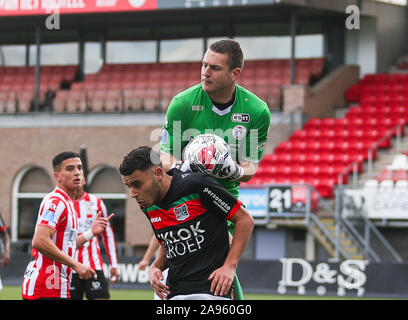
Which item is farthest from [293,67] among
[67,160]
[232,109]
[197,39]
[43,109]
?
[232,109]

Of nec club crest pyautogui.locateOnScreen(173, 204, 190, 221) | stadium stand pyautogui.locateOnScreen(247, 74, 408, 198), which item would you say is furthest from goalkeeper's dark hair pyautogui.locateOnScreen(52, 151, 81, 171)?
stadium stand pyautogui.locateOnScreen(247, 74, 408, 198)

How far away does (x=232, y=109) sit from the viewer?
670cm

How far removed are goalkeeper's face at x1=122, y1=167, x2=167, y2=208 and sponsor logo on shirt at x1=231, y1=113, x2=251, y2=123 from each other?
1096mm

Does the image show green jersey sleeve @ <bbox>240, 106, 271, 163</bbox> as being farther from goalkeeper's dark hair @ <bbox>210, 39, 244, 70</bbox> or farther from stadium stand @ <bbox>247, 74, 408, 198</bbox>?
stadium stand @ <bbox>247, 74, 408, 198</bbox>

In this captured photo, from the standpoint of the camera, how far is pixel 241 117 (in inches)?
264

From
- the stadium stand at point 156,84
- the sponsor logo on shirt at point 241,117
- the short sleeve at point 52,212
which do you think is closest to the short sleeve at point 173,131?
the sponsor logo on shirt at point 241,117

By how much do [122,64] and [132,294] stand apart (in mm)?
13642

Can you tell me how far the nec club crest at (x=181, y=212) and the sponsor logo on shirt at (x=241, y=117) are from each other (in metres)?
1.08

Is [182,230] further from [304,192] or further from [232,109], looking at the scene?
[304,192]

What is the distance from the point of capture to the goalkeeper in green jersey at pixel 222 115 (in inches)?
254

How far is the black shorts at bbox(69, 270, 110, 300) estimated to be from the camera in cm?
977

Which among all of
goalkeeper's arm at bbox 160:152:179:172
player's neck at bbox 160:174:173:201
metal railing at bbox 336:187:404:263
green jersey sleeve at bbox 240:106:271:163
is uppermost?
green jersey sleeve at bbox 240:106:271:163

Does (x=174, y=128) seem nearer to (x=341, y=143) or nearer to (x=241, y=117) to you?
(x=241, y=117)

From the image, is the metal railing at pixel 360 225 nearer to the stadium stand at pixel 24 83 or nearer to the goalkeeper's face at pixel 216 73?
the stadium stand at pixel 24 83
